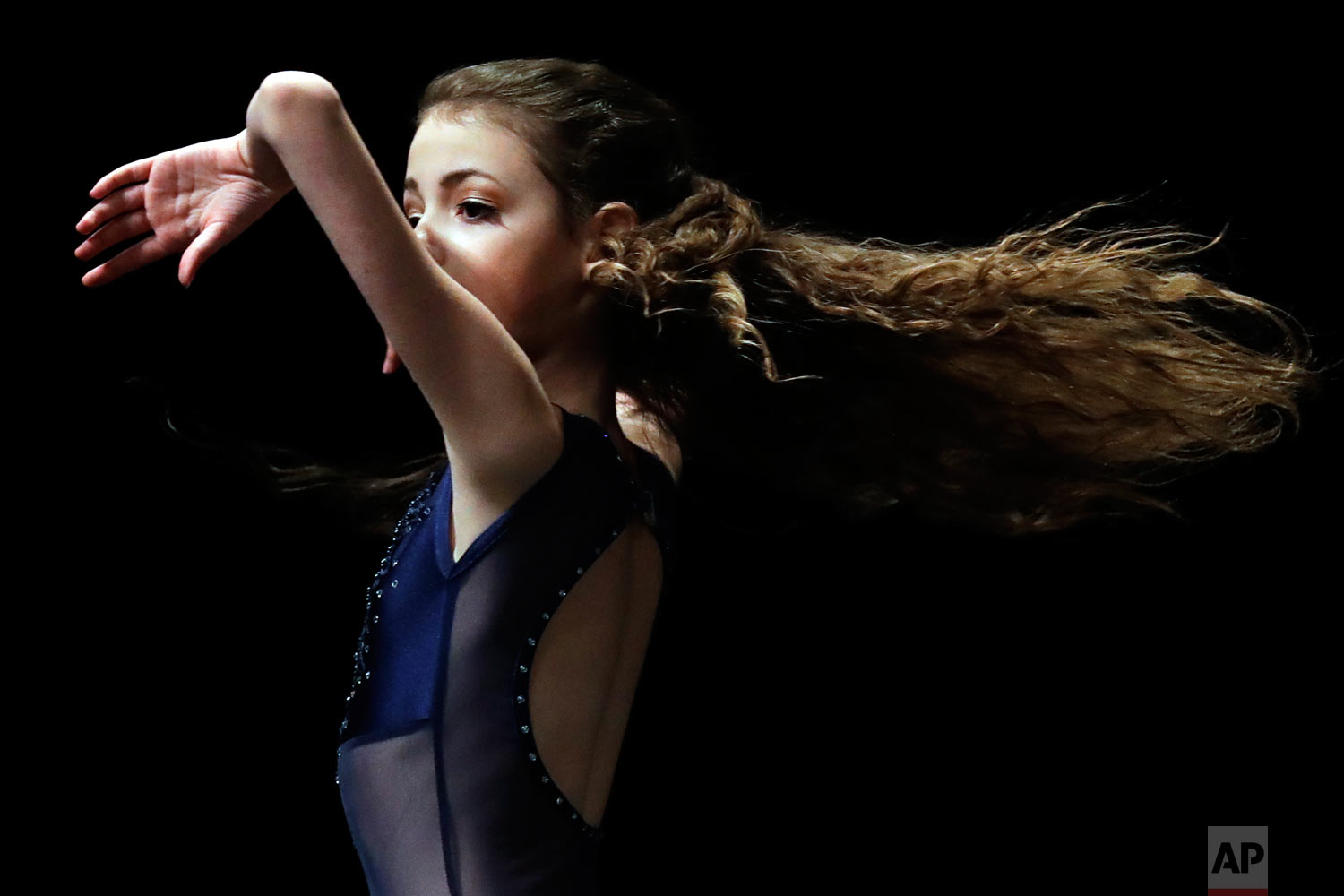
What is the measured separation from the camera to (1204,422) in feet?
6.75

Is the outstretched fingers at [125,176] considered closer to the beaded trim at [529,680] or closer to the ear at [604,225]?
the ear at [604,225]

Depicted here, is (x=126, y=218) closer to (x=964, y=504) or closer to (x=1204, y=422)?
(x=964, y=504)

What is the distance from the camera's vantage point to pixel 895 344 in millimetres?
2023

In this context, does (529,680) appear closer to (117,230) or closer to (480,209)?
(480,209)

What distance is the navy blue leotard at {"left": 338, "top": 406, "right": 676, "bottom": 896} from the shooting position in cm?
173

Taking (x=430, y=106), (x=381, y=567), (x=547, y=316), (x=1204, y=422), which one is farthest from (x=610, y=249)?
(x=1204, y=422)

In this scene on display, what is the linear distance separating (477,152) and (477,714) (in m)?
0.57

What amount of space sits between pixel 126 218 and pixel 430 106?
338 millimetres

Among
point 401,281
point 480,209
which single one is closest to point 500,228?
point 480,209

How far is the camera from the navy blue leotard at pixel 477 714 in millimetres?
1731

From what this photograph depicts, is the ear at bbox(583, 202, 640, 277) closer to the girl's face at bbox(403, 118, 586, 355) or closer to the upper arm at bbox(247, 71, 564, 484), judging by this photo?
the girl's face at bbox(403, 118, 586, 355)

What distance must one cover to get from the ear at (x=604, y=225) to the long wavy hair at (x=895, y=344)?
0.01 metres

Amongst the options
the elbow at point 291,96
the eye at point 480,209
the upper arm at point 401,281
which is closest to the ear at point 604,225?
the eye at point 480,209

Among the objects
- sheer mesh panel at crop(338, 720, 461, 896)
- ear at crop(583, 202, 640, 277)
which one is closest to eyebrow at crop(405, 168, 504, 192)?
ear at crop(583, 202, 640, 277)
